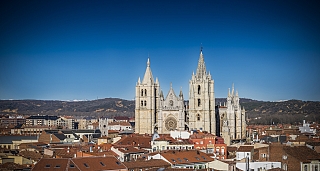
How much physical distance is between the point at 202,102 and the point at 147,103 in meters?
9.89

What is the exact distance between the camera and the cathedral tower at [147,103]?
322 feet

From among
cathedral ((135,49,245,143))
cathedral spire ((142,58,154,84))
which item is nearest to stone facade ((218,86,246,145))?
cathedral ((135,49,245,143))

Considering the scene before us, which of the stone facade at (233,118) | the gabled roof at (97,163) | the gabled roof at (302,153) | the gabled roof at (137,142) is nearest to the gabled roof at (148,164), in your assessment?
the gabled roof at (97,163)

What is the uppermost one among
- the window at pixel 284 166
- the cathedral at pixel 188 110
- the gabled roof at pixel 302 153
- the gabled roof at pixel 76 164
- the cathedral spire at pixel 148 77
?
the cathedral spire at pixel 148 77

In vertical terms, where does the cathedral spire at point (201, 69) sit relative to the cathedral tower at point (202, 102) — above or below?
above

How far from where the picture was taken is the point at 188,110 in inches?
3797

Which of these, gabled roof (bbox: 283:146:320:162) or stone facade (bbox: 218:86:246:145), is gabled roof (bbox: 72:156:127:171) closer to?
gabled roof (bbox: 283:146:320:162)

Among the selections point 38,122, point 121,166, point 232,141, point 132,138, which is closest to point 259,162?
point 121,166

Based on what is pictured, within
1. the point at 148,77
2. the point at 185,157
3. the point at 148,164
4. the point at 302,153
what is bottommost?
the point at 148,164

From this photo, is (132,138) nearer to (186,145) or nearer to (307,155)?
(186,145)

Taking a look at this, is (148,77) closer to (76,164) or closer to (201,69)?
(201,69)

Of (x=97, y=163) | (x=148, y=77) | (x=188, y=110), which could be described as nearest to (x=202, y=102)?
(x=188, y=110)

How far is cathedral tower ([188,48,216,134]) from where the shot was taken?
94.5m

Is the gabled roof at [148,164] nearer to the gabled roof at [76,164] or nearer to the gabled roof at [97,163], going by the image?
the gabled roof at [97,163]
